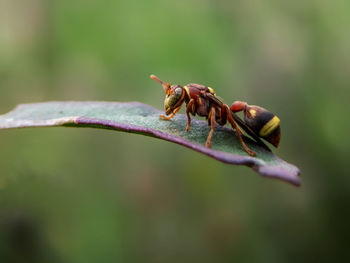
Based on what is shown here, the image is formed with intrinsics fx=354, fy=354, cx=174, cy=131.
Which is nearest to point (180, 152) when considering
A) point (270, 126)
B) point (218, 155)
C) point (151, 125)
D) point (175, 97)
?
point (175, 97)

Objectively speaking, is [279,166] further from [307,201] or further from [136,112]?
[307,201]

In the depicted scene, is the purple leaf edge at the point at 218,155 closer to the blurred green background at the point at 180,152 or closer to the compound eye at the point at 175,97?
the compound eye at the point at 175,97

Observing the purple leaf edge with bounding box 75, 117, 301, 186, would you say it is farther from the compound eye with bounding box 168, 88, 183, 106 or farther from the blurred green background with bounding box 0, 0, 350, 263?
the blurred green background with bounding box 0, 0, 350, 263

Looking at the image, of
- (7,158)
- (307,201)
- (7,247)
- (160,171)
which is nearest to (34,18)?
(7,158)

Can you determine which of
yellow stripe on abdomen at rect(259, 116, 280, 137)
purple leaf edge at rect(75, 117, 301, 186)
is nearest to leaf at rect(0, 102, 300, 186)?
purple leaf edge at rect(75, 117, 301, 186)

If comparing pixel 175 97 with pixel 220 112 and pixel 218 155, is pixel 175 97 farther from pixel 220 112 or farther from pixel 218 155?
pixel 218 155

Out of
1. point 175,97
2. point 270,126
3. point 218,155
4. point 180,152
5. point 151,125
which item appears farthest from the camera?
point 180,152
